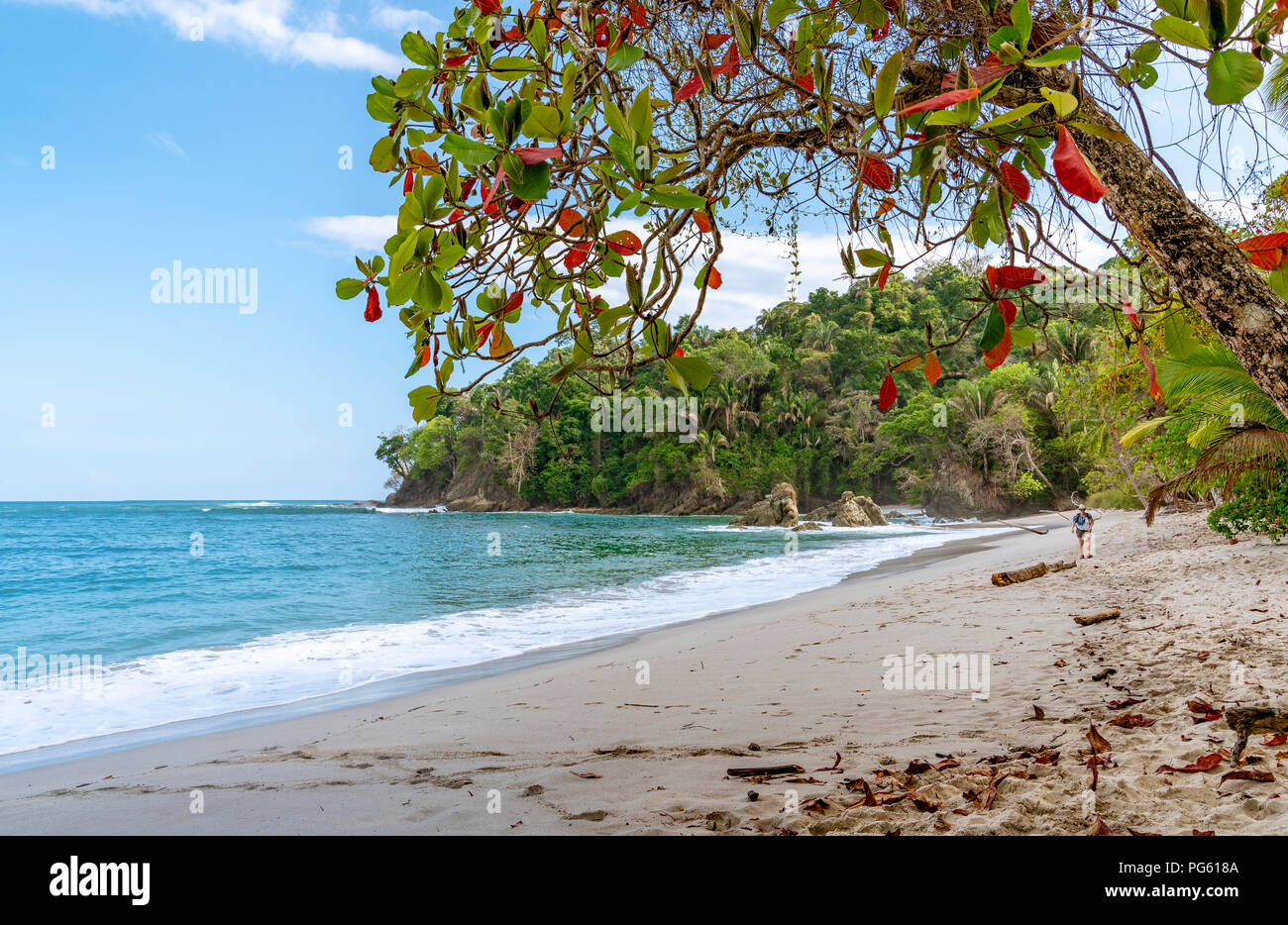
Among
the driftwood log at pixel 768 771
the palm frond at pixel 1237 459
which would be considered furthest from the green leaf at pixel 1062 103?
the palm frond at pixel 1237 459

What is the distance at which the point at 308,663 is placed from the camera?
6762mm

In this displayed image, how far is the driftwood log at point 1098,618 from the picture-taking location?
4934 millimetres

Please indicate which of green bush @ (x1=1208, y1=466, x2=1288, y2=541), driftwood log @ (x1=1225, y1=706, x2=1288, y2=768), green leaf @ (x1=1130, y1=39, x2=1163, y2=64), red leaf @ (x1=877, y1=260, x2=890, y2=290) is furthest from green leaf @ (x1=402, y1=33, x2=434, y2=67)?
green bush @ (x1=1208, y1=466, x2=1288, y2=541)

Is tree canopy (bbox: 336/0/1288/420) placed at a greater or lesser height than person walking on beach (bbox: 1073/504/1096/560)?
greater

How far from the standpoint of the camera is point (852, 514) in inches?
1195

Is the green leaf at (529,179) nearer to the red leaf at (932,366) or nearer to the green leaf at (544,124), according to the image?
the green leaf at (544,124)

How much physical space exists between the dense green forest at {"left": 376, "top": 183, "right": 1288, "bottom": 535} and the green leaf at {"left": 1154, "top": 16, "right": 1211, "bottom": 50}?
5.59 m

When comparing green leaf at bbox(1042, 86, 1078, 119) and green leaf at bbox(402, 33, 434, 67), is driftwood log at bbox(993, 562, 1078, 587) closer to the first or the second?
green leaf at bbox(1042, 86, 1078, 119)

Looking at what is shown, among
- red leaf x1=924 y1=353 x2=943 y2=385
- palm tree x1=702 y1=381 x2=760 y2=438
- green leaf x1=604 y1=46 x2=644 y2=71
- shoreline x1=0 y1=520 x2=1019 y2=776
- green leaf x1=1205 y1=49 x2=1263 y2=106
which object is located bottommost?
shoreline x1=0 y1=520 x2=1019 y2=776

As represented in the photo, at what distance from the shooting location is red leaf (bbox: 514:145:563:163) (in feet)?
3.44

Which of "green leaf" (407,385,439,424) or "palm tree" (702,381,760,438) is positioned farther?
"palm tree" (702,381,760,438)

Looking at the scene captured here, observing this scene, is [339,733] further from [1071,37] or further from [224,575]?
[224,575]

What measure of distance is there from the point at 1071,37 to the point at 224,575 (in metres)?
18.2

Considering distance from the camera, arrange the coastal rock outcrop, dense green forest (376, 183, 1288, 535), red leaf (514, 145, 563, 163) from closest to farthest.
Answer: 1. red leaf (514, 145, 563, 163)
2. dense green forest (376, 183, 1288, 535)
3. the coastal rock outcrop
